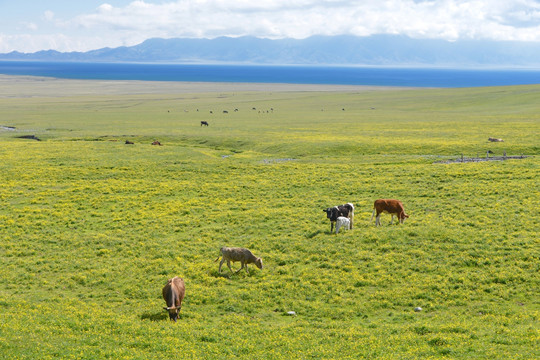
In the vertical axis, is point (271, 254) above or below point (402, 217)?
below

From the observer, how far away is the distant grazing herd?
19.2 metres

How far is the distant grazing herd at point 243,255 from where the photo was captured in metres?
19.2

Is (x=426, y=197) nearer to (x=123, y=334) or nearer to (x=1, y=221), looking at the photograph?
(x=123, y=334)

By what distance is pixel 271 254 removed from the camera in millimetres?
26016

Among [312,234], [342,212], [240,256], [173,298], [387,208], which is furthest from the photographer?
[387,208]

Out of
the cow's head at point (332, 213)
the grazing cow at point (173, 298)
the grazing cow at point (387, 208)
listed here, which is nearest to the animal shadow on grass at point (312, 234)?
the cow's head at point (332, 213)

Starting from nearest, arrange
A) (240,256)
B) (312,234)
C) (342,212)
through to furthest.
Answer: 1. (240,256)
2. (312,234)
3. (342,212)

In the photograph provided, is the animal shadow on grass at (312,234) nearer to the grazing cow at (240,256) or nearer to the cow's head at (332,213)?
the cow's head at (332,213)

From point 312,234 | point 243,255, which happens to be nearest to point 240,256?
point 243,255

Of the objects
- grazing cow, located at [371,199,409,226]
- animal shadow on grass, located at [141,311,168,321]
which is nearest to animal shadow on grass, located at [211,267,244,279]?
animal shadow on grass, located at [141,311,168,321]

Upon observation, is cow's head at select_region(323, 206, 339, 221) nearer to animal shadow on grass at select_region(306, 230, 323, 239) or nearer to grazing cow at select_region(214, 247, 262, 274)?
animal shadow on grass at select_region(306, 230, 323, 239)

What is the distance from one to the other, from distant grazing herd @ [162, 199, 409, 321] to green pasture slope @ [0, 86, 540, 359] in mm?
515

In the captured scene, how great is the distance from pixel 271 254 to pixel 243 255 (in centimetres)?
291

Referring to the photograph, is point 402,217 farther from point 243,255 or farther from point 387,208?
point 243,255
